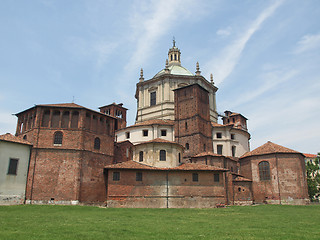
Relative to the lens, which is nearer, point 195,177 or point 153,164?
point 195,177

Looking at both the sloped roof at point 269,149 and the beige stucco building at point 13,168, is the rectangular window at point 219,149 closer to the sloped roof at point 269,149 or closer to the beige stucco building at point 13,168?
the sloped roof at point 269,149

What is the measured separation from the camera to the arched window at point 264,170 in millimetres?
40531

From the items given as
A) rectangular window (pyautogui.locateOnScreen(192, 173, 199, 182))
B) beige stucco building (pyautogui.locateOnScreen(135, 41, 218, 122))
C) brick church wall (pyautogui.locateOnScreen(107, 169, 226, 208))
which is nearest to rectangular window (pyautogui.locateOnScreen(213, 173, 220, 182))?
brick church wall (pyautogui.locateOnScreen(107, 169, 226, 208))

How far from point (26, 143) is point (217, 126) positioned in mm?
27649

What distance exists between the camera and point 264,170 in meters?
40.9

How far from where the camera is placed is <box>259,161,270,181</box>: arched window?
40531mm

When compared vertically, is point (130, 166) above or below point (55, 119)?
below

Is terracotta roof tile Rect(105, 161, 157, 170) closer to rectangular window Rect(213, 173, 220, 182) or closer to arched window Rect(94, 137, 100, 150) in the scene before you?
arched window Rect(94, 137, 100, 150)

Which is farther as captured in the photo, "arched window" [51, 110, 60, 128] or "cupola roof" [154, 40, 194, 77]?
"cupola roof" [154, 40, 194, 77]

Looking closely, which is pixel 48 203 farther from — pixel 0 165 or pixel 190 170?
pixel 190 170

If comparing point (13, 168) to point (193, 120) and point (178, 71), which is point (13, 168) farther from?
point (178, 71)

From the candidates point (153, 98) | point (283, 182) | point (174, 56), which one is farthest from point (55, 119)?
point (174, 56)

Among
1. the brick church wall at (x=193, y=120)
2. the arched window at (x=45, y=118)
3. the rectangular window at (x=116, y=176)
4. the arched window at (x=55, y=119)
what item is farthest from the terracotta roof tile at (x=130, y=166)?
the brick church wall at (x=193, y=120)

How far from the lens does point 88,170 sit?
32656mm
